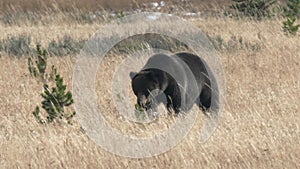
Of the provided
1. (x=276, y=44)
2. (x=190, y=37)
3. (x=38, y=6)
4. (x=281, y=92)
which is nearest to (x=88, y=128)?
(x=281, y=92)

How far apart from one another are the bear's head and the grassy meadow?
0.30 metres

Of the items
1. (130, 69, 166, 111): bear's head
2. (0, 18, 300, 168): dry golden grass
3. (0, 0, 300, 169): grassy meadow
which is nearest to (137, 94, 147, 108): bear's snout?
(130, 69, 166, 111): bear's head

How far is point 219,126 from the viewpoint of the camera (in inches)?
253

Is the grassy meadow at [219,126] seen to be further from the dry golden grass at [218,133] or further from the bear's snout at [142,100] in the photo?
the bear's snout at [142,100]

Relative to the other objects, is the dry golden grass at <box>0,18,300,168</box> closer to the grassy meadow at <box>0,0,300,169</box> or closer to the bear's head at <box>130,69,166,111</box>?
the grassy meadow at <box>0,0,300,169</box>

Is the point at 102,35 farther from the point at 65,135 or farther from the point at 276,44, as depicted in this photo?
the point at 65,135

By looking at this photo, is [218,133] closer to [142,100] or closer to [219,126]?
[219,126]

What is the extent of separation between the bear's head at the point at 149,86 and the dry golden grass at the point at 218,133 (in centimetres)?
56

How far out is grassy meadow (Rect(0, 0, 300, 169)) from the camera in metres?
5.34

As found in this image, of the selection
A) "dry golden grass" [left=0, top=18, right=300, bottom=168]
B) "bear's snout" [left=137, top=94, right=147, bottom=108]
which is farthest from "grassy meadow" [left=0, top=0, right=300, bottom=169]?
"bear's snout" [left=137, top=94, right=147, bottom=108]

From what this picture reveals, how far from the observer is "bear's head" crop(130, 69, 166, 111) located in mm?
6909

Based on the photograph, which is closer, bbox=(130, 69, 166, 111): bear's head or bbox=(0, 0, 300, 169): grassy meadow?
bbox=(0, 0, 300, 169): grassy meadow

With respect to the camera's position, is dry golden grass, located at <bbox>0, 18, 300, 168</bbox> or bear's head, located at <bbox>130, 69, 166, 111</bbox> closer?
dry golden grass, located at <bbox>0, 18, 300, 168</bbox>

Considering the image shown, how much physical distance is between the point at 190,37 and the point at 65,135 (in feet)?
25.6
